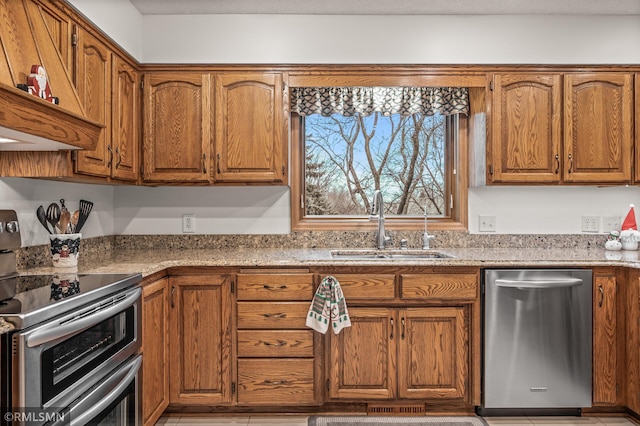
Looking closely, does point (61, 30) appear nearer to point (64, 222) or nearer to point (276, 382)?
point (64, 222)

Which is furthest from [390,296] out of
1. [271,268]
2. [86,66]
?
[86,66]

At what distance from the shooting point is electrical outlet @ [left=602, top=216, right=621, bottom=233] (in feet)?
10.5

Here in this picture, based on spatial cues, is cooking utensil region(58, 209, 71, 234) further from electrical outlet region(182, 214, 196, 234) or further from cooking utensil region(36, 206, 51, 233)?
electrical outlet region(182, 214, 196, 234)

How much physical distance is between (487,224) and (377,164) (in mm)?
874

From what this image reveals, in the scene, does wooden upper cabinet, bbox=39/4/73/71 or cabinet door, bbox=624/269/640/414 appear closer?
Result: wooden upper cabinet, bbox=39/4/73/71

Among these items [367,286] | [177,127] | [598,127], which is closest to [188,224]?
[177,127]

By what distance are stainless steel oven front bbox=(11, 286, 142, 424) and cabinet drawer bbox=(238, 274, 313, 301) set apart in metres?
0.62

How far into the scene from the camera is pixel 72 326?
1559 millimetres

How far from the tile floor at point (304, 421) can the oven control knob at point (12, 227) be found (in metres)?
1.28

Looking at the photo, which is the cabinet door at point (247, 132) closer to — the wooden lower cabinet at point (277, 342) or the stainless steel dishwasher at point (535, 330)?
the wooden lower cabinet at point (277, 342)

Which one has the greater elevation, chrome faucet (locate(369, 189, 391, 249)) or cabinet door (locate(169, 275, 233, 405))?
chrome faucet (locate(369, 189, 391, 249))

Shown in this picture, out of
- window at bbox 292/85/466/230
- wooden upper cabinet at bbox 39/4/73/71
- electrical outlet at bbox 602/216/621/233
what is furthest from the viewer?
window at bbox 292/85/466/230

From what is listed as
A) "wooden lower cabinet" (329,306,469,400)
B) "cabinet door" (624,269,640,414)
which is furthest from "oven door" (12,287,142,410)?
"cabinet door" (624,269,640,414)

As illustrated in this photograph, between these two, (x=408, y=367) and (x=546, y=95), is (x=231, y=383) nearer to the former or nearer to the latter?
(x=408, y=367)
